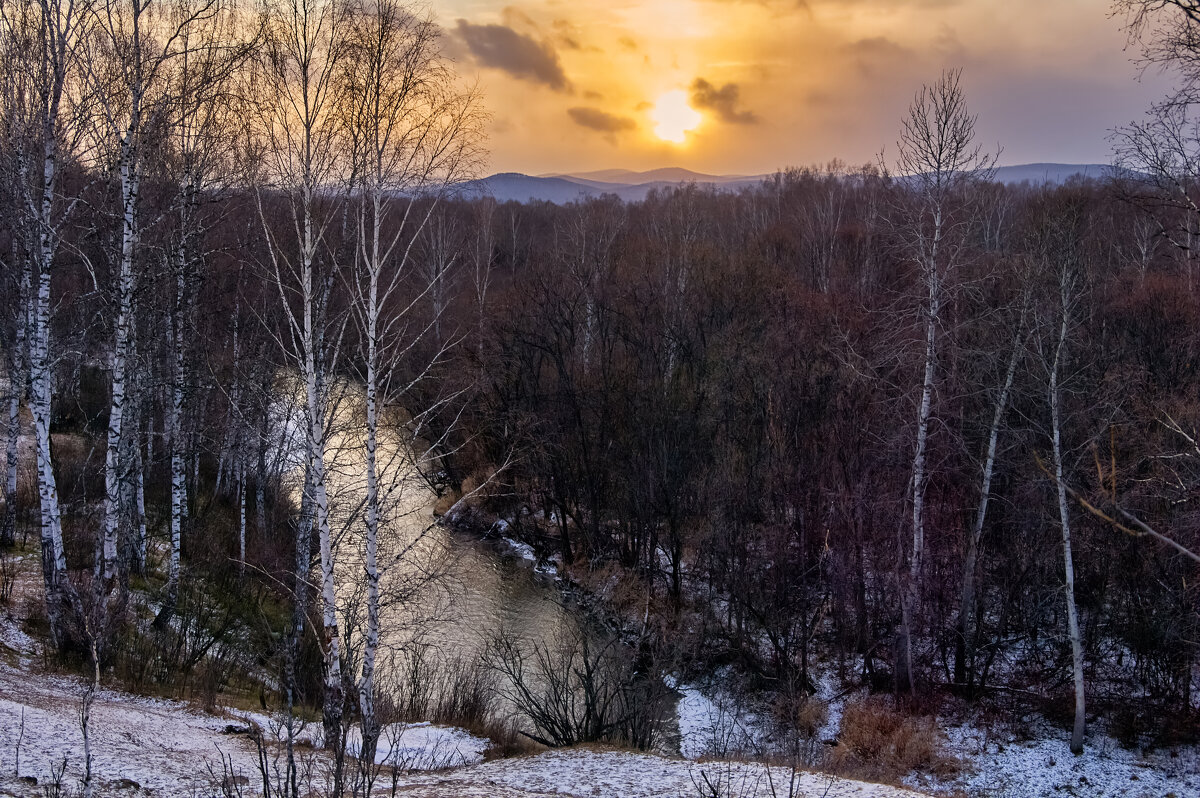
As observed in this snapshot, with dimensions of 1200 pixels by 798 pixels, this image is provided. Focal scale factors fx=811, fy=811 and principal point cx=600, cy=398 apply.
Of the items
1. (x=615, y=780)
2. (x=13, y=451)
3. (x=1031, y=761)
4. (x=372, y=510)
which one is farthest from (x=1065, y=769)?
(x=13, y=451)

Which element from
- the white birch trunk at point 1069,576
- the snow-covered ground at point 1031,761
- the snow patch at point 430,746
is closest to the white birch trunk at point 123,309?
the snow patch at point 430,746

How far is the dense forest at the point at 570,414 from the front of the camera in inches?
497

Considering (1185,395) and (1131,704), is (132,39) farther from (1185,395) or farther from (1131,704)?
(1185,395)

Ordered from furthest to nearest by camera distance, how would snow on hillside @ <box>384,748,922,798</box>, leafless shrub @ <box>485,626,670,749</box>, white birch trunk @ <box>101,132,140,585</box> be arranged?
leafless shrub @ <box>485,626,670,749</box>, white birch trunk @ <box>101,132,140,585</box>, snow on hillside @ <box>384,748,922,798</box>

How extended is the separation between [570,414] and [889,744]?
56.7 ft

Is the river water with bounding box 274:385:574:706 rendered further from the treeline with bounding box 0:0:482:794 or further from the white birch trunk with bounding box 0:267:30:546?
the white birch trunk with bounding box 0:267:30:546

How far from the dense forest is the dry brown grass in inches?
45.9

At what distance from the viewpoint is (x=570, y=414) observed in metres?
31.0

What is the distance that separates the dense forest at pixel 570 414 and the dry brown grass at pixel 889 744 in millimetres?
1165

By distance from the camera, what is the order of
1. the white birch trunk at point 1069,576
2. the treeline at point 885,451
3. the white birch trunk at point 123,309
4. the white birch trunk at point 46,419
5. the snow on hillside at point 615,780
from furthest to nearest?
the treeline at point 885,451
the white birch trunk at point 1069,576
the white birch trunk at point 123,309
the white birch trunk at point 46,419
the snow on hillside at point 615,780

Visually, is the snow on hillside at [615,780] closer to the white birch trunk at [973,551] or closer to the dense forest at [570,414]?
the dense forest at [570,414]

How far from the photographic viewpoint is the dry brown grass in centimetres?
1586

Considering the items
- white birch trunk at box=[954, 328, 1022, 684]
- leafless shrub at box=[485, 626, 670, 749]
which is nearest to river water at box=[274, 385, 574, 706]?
leafless shrub at box=[485, 626, 670, 749]

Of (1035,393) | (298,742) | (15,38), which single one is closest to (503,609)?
(298,742)
